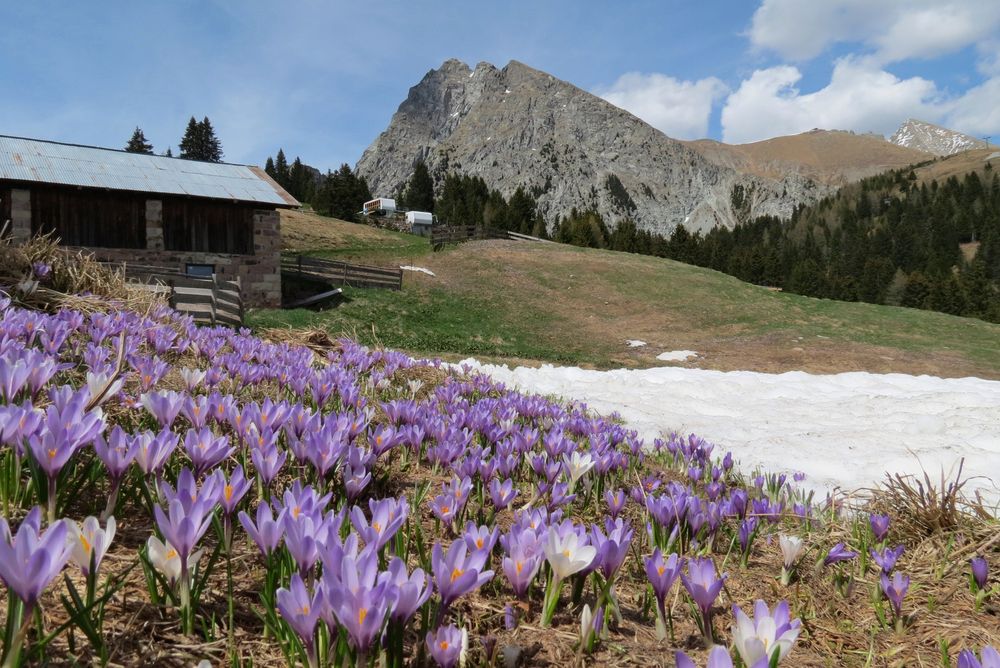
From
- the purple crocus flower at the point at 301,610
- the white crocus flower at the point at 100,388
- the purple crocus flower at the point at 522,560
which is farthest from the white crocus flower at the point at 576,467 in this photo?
the white crocus flower at the point at 100,388

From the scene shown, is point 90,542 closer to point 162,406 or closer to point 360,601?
point 360,601

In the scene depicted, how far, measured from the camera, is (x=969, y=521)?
246 centimetres

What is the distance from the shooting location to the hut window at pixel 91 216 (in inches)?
776

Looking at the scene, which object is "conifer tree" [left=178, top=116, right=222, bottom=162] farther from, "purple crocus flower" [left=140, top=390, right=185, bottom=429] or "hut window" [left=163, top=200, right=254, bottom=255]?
"purple crocus flower" [left=140, top=390, right=185, bottom=429]

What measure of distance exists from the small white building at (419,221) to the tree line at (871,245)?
17133 millimetres

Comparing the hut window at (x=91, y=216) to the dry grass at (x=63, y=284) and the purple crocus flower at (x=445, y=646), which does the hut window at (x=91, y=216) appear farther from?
the purple crocus flower at (x=445, y=646)

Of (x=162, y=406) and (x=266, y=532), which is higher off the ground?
(x=162, y=406)

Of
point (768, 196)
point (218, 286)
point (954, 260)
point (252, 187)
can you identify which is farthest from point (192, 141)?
point (768, 196)

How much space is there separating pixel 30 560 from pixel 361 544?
746 millimetres

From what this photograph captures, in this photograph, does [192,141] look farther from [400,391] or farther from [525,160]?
[400,391]

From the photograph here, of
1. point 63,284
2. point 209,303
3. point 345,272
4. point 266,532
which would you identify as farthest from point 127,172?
point 266,532

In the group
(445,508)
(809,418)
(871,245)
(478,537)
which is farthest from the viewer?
(871,245)

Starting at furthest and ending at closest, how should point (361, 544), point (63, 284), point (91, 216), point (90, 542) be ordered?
point (91, 216) → point (63, 284) → point (361, 544) → point (90, 542)

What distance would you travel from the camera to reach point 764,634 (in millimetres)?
1149
